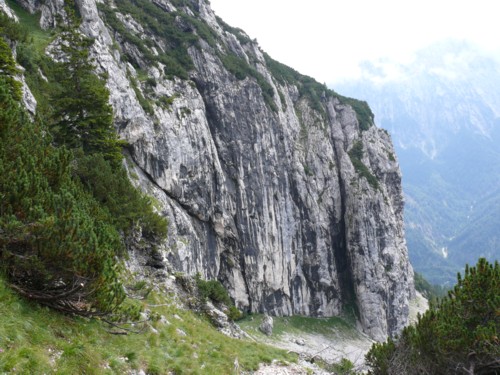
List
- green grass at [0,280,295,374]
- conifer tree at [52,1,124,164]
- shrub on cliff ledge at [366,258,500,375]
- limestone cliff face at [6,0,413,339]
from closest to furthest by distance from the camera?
1. green grass at [0,280,295,374]
2. shrub on cliff ledge at [366,258,500,375]
3. conifer tree at [52,1,124,164]
4. limestone cliff face at [6,0,413,339]

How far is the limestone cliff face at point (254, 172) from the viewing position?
1622 inches

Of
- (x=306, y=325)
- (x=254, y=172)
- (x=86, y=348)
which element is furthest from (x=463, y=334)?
(x=306, y=325)

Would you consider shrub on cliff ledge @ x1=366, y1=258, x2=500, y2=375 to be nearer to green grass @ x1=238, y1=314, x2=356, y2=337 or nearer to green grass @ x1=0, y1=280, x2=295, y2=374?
green grass @ x1=0, y1=280, x2=295, y2=374

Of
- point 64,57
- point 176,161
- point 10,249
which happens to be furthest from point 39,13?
point 10,249

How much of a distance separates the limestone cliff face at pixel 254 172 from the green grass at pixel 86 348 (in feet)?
67.2

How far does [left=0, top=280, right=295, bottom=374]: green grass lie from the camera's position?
666 cm

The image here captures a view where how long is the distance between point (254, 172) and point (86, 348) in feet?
168

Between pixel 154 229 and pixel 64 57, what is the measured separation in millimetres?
20194

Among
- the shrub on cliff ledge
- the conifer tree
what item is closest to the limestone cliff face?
the conifer tree

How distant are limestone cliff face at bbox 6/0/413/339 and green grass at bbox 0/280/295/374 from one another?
806 inches

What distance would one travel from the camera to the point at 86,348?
8.05 metres

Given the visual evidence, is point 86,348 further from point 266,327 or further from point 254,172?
point 254,172

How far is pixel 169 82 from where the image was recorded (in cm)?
4941

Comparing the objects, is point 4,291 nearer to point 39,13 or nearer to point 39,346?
point 39,346
